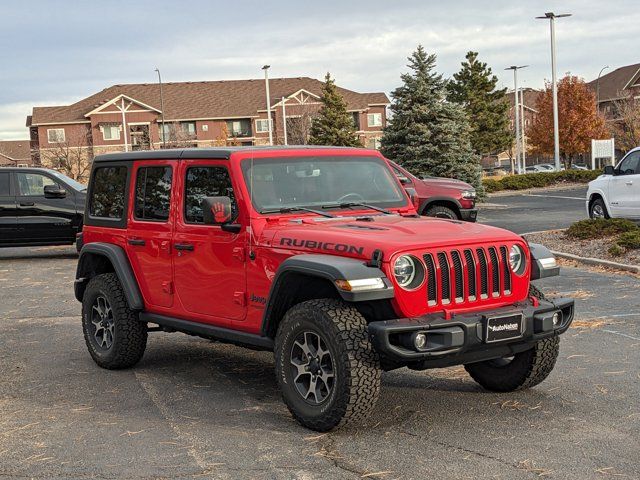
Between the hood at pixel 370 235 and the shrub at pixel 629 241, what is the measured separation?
8.36m

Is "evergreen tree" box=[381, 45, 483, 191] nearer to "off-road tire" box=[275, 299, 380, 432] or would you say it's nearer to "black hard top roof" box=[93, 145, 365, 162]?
"black hard top roof" box=[93, 145, 365, 162]

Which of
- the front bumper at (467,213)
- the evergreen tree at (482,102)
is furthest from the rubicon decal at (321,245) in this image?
the evergreen tree at (482,102)

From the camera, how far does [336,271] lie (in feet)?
17.5

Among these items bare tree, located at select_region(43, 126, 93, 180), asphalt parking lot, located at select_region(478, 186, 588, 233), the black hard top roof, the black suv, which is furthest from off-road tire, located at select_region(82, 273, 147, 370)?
bare tree, located at select_region(43, 126, 93, 180)

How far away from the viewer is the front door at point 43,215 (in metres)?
17.3

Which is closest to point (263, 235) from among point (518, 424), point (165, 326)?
point (165, 326)

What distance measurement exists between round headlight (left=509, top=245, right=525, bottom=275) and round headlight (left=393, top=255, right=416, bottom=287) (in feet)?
2.73

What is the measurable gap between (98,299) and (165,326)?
1.03 metres

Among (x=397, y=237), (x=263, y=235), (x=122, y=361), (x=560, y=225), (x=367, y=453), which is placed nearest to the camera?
(x=367, y=453)

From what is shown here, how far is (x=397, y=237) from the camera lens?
222 inches

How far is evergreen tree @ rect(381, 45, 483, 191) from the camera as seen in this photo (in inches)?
1166

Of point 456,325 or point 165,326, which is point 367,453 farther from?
point 165,326

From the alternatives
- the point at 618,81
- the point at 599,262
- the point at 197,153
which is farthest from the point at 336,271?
the point at 618,81

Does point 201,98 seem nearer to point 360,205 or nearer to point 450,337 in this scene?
point 360,205
